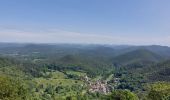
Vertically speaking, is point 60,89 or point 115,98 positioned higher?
point 115,98

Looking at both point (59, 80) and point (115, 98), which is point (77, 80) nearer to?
point (59, 80)

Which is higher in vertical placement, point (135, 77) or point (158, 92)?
point (158, 92)

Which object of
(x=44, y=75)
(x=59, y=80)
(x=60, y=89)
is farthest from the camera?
(x=44, y=75)

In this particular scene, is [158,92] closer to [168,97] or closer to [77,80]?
[168,97]

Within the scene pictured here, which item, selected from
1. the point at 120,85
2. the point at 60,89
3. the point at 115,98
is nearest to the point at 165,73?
the point at 120,85

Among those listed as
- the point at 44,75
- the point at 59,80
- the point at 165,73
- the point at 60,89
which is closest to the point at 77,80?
the point at 59,80

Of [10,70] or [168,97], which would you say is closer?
[168,97]

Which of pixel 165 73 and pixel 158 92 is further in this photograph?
pixel 165 73

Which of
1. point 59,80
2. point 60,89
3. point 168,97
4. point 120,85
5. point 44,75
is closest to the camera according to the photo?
point 168,97

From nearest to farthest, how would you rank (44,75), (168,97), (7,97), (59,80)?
(168,97)
(7,97)
(59,80)
(44,75)
